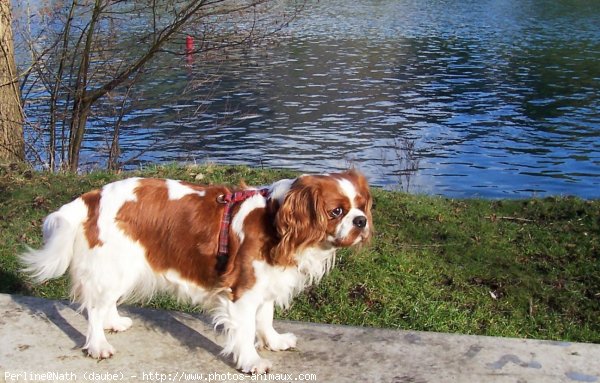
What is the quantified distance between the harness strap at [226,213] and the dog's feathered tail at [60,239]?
2.83ft

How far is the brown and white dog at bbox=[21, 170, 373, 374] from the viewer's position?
13.6 ft

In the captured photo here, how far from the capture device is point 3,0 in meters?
10.5

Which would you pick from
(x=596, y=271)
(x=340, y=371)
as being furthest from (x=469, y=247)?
(x=340, y=371)

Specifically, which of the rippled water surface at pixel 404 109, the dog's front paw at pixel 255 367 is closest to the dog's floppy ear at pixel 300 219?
the dog's front paw at pixel 255 367

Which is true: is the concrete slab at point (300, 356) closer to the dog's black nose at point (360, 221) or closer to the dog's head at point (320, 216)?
the dog's head at point (320, 216)

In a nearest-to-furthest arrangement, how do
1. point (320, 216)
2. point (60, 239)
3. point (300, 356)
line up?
point (320, 216) → point (60, 239) → point (300, 356)

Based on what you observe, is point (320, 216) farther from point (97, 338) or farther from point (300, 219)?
point (97, 338)

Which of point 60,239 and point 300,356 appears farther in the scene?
point 300,356

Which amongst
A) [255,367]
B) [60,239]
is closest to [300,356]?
[255,367]

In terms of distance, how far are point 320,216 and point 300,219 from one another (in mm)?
116

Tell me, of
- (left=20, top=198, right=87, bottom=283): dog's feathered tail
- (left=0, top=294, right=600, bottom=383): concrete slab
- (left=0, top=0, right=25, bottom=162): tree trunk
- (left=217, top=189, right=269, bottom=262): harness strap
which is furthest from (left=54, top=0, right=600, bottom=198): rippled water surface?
(left=217, top=189, right=269, bottom=262): harness strap

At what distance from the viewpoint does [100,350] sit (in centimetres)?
444

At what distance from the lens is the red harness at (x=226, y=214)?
4.21 metres

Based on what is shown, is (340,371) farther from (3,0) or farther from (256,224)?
(3,0)
